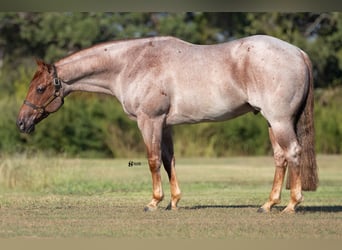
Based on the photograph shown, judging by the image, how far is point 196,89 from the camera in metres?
13.1

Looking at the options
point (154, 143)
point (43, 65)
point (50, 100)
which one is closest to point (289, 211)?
point (154, 143)

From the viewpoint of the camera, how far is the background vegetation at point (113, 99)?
28.6 meters

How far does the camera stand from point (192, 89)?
13.1 meters

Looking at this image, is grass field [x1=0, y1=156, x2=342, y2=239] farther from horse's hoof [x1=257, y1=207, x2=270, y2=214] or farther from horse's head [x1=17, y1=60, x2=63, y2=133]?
horse's head [x1=17, y1=60, x2=63, y2=133]

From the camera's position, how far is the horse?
12633 mm

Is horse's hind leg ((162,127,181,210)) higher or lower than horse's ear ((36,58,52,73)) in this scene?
lower

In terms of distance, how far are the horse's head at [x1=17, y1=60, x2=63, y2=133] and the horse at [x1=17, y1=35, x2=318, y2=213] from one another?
0.05 ft

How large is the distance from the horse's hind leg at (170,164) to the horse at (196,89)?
1 centimetres

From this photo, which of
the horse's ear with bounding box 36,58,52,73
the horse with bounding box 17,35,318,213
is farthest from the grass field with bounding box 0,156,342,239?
the horse's ear with bounding box 36,58,52,73

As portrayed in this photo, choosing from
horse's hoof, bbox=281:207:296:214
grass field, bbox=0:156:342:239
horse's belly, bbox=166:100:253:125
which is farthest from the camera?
horse's belly, bbox=166:100:253:125

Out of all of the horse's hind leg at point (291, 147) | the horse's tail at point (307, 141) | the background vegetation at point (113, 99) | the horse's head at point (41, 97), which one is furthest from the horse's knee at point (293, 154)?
the background vegetation at point (113, 99)

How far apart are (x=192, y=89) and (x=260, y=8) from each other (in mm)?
3326

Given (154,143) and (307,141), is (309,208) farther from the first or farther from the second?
(154,143)

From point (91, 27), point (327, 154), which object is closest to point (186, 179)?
point (327, 154)
